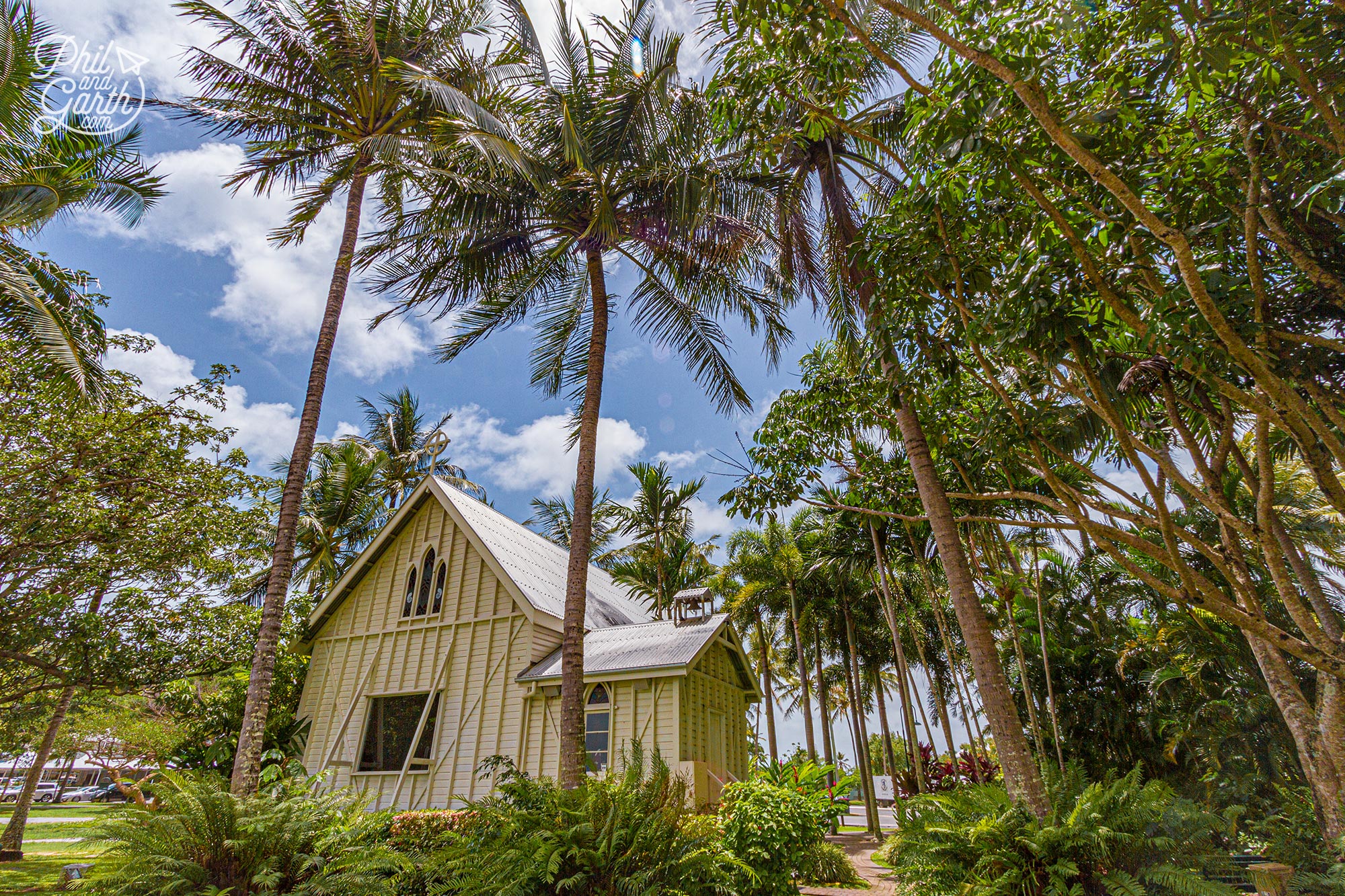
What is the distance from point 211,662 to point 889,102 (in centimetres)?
1548

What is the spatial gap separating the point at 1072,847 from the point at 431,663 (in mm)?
12872

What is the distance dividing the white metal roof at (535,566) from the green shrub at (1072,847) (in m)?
8.80

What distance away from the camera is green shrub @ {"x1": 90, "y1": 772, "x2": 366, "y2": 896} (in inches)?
239

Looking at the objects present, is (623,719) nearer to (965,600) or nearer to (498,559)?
(498,559)

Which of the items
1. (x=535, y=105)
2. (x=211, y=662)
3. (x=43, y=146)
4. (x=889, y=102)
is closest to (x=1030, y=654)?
(x=889, y=102)

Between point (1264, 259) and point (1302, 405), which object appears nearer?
point (1302, 405)

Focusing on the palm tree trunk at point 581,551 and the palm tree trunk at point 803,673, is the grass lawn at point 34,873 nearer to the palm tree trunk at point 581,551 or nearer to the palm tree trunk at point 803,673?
the palm tree trunk at point 581,551

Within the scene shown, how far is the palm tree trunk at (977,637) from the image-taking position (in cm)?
696

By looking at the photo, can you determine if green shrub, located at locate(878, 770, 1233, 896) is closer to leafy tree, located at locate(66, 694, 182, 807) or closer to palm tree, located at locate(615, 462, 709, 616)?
leafy tree, located at locate(66, 694, 182, 807)

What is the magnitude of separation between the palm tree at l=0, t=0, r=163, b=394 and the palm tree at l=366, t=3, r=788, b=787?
534 cm

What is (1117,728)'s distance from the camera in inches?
625

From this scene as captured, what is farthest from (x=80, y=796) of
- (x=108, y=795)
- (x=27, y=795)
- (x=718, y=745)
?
(x=718, y=745)

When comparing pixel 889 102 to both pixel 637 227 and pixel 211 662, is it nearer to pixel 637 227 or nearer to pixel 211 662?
pixel 637 227

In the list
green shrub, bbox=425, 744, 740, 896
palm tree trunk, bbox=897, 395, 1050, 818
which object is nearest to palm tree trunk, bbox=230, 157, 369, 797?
green shrub, bbox=425, 744, 740, 896
